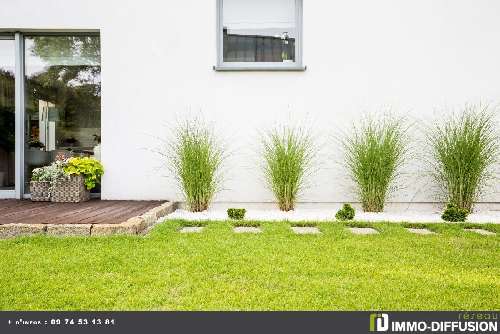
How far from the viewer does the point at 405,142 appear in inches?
215

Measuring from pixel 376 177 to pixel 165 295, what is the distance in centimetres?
333

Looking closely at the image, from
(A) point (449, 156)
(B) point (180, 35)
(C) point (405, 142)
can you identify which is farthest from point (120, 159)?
(A) point (449, 156)

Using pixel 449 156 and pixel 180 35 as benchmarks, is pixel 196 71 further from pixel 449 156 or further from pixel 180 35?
pixel 449 156

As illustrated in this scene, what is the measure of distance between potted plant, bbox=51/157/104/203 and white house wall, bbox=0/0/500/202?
225 mm

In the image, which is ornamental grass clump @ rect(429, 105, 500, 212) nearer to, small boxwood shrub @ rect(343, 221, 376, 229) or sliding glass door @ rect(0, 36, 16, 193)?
small boxwood shrub @ rect(343, 221, 376, 229)

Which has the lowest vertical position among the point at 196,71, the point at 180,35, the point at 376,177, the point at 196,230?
the point at 196,230

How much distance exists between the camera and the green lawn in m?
2.13

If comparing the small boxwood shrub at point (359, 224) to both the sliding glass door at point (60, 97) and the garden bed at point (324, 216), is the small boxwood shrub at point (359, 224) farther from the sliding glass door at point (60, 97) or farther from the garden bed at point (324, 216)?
the sliding glass door at point (60, 97)

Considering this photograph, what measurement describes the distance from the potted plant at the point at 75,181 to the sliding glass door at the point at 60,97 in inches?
17.9

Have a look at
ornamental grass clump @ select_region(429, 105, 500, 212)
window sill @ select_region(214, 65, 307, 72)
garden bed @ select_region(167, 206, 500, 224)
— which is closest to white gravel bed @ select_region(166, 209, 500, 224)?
garden bed @ select_region(167, 206, 500, 224)
